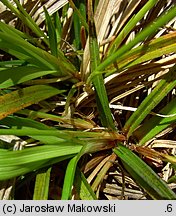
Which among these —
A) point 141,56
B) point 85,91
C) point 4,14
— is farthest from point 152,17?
point 4,14

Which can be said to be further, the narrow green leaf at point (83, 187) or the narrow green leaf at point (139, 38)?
the narrow green leaf at point (83, 187)

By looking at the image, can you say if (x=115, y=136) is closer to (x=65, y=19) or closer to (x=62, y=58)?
(x=62, y=58)

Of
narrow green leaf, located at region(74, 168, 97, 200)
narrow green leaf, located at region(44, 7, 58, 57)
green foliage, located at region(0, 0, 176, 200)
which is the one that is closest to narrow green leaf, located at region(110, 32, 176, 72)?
green foliage, located at region(0, 0, 176, 200)

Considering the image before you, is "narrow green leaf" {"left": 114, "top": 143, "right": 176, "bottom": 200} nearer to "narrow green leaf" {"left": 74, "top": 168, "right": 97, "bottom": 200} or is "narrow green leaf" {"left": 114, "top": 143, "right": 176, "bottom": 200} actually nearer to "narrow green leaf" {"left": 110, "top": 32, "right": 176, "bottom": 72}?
"narrow green leaf" {"left": 74, "top": 168, "right": 97, "bottom": 200}

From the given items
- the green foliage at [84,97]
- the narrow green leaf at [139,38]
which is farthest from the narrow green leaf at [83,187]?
the narrow green leaf at [139,38]

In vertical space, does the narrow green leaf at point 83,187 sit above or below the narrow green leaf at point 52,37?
below

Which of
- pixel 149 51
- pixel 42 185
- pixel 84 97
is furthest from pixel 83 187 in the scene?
pixel 149 51

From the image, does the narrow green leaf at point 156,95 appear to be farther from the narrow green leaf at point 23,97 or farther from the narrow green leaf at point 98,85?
the narrow green leaf at point 23,97

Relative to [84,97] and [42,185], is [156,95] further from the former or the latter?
[42,185]
